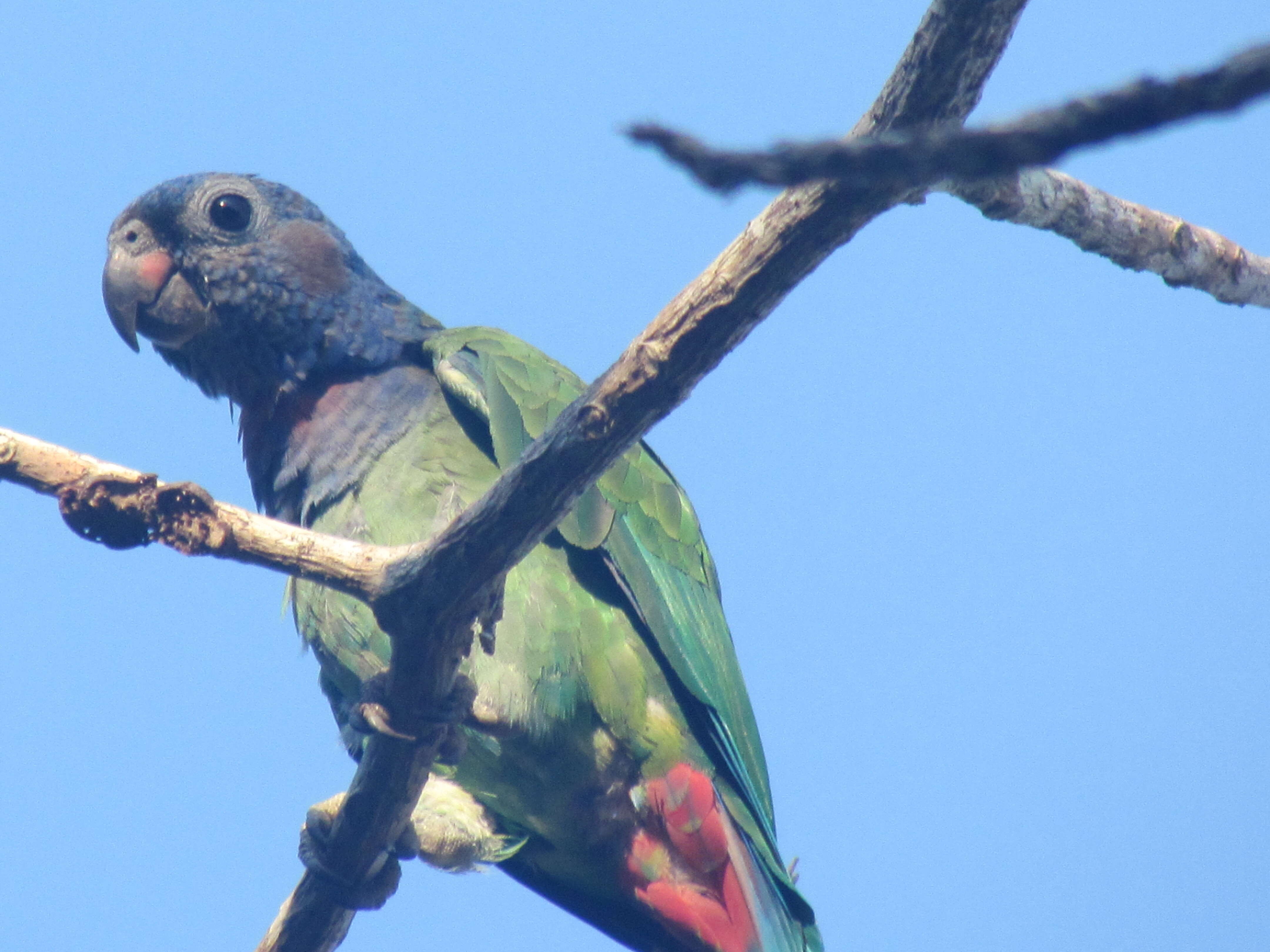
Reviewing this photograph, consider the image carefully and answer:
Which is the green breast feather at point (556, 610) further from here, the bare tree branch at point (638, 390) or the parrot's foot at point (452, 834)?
the bare tree branch at point (638, 390)

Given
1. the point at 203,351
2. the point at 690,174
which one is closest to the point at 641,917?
the point at 203,351

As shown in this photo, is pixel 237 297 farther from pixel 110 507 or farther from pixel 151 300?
pixel 110 507

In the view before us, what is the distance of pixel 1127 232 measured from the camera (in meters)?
3.72

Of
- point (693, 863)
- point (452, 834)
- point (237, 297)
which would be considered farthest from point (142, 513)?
point (693, 863)

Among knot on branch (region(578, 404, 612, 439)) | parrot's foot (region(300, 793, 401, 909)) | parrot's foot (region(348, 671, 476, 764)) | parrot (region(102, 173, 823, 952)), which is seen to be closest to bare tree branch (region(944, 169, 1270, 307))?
knot on branch (region(578, 404, 612, 439))

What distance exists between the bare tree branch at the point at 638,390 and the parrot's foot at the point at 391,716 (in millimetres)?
14

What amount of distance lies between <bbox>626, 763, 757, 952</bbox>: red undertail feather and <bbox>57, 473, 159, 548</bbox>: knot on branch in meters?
2.12

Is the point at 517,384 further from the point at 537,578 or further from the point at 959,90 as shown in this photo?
the point at 959,90

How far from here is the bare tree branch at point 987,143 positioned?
1.04 metres

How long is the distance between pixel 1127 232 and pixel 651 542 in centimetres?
189

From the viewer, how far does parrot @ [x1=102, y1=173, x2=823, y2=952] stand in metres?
4.08

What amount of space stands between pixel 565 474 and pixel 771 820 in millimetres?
2299

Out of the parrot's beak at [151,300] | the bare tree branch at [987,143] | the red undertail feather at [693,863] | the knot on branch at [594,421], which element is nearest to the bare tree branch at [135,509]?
the knot on branch at [594,421]

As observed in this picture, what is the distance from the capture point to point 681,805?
4.18 metres
